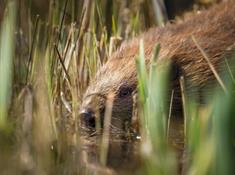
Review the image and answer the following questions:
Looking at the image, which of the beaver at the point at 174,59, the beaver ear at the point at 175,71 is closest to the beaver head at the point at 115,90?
the beaver at the point at 174,59

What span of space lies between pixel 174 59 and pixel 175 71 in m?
0.06

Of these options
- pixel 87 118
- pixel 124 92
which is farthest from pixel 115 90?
pixel 87 118

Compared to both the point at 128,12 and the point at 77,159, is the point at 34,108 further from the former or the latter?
the point at 128,12

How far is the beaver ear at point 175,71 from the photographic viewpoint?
3.77 m

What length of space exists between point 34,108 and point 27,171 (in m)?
0.54

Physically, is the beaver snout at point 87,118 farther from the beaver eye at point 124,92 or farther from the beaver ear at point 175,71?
the beaver ear at point 175,71

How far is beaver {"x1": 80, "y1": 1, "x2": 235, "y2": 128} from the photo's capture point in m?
3.75

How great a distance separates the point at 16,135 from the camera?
304 centimetres

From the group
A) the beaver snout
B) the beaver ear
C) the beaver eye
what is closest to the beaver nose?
the beaver snout

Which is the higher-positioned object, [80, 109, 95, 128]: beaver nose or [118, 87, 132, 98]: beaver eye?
[118, 87, 132, 98]: beaver eye

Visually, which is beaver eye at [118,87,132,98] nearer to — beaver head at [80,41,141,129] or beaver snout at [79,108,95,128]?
beaver head at [80,41,141,129]

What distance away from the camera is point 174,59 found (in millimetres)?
3834

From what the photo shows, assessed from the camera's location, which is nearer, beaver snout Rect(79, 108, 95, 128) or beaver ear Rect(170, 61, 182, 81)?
beaver snout Rect(79, 108, 95, 128)

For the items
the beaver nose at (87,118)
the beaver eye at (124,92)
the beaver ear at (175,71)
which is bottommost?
the beaver nose at (87,118)
